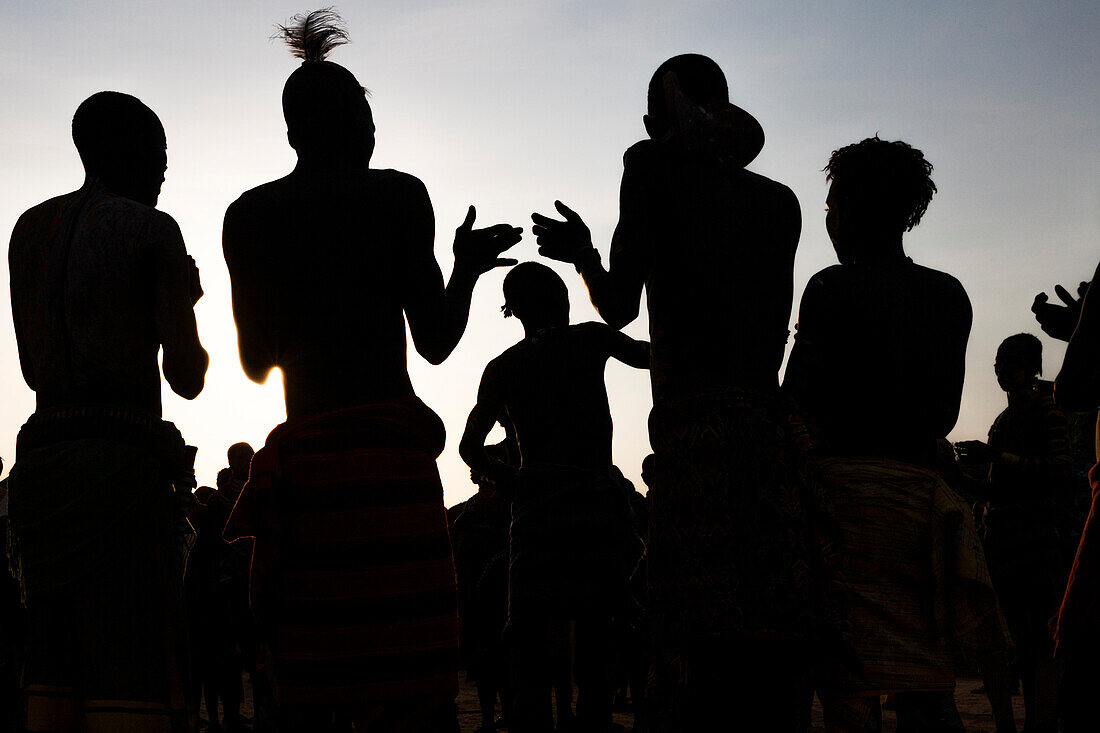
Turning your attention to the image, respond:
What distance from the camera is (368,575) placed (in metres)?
3.07

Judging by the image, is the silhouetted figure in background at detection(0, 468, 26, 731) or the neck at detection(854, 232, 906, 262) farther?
the silhouetted figure in background at detection(0, 468, 26, 731)

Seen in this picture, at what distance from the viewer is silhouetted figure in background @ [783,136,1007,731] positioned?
11.7ft

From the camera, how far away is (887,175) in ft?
12.6

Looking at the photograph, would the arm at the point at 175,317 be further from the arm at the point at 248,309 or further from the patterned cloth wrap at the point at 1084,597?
the patterned cloth wrap at the point at 1084,597

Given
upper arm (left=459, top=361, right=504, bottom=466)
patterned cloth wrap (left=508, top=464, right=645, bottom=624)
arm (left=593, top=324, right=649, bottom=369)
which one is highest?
arm (left=593, top=324, right=649, bottom=369)

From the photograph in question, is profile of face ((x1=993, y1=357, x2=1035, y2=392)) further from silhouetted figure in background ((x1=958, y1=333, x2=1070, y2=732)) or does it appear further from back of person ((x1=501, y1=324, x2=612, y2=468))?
back of person ((x1=501, y1=324, x2=612, y2=468))

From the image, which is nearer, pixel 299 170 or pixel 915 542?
pixel 299 170

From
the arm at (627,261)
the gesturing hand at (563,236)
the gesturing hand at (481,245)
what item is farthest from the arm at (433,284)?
the arm at (627,261)

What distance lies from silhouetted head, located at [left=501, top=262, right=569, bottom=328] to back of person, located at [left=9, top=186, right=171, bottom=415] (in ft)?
8.32

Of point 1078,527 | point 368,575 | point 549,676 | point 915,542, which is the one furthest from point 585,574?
point 1078,527

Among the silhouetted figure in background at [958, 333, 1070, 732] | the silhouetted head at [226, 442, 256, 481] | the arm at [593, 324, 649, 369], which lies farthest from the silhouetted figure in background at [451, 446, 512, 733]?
the silhouetted figure in background at [958, 333, 1070, 732]

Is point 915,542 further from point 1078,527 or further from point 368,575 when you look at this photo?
point 1078,527

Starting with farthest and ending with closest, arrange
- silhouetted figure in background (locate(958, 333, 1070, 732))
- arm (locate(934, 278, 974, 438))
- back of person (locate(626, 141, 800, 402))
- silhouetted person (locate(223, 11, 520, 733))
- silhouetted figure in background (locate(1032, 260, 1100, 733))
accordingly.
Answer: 1. silhouetted figure in background (locate(958, 333, 1070, 732))
2. arm (locate(934, 278, 974, 438))
3. back of person (locate(626, 141, 800, 402))
4. silhouetted person (locate(223, 11, 520, 733))
5. silhouetted figure in background (locate(1032, 260, 1100, 733))

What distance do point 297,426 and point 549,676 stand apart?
279 centimetres
